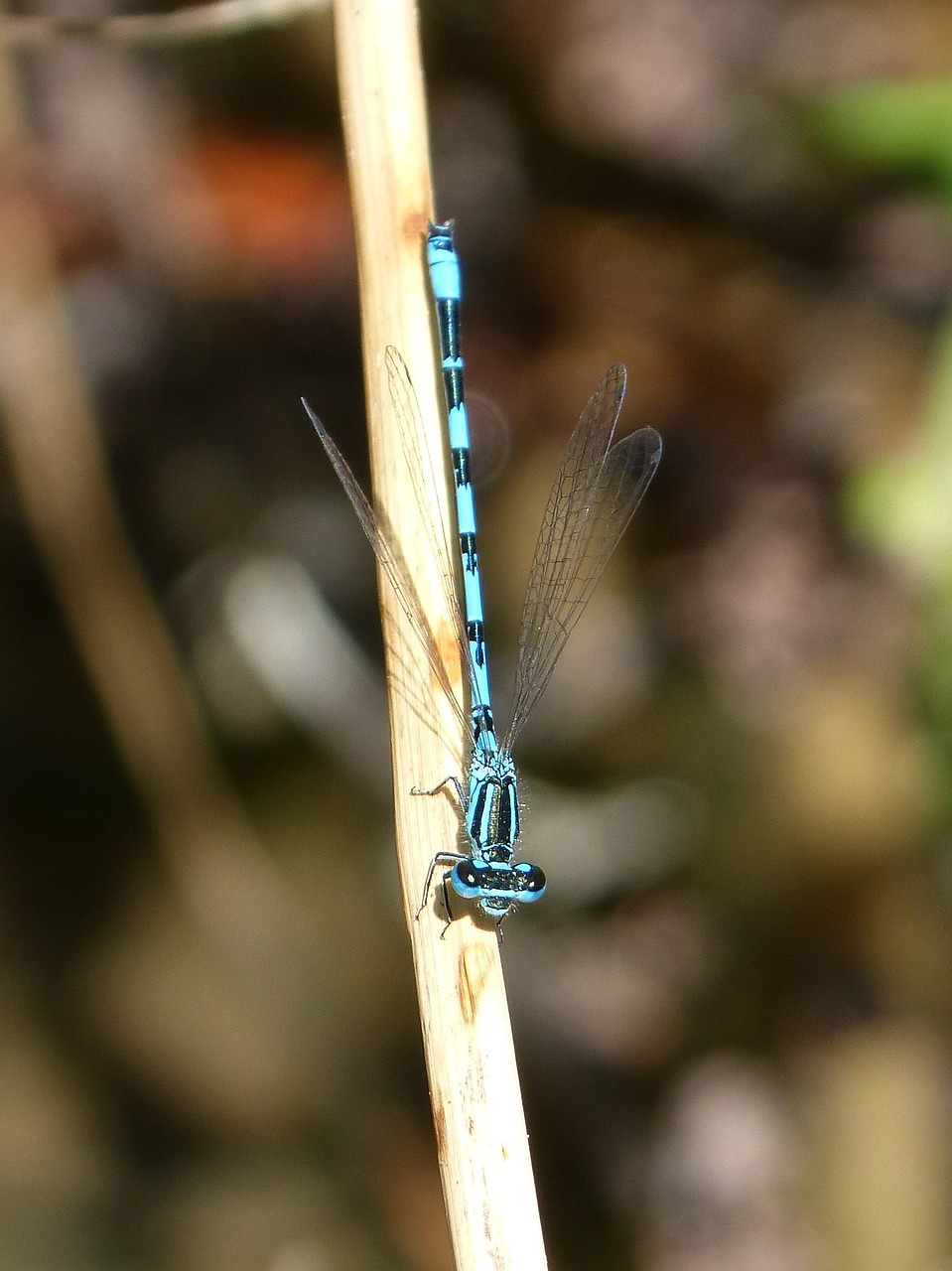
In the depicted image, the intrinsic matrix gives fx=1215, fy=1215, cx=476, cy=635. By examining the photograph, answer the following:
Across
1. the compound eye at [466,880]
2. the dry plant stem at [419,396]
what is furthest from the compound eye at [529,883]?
the dry plant stem at [419,396]

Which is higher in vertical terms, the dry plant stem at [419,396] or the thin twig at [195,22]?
the thin twig at [195,22]

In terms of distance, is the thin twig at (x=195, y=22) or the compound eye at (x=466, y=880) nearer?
the compound eye at (x=466, y=880)

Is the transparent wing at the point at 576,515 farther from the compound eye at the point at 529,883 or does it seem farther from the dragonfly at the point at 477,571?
the compound eye at the point at 529,883

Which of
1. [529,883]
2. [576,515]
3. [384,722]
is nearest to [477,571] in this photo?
[576,515]

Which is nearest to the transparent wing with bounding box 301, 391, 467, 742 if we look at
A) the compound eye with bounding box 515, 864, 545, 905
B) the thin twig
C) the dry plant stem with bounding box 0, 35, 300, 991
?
the compound eye with bounding box 515, 864, 545, 905

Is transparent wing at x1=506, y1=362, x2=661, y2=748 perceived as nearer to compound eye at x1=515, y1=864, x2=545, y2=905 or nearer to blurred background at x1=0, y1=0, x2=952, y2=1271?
compound eye at x1=515, y1=864, x2=545, y2=905

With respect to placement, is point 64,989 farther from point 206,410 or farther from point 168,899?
point 206,410

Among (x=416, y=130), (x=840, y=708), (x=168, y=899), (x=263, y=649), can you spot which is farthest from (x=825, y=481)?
(x=416, y=130)
